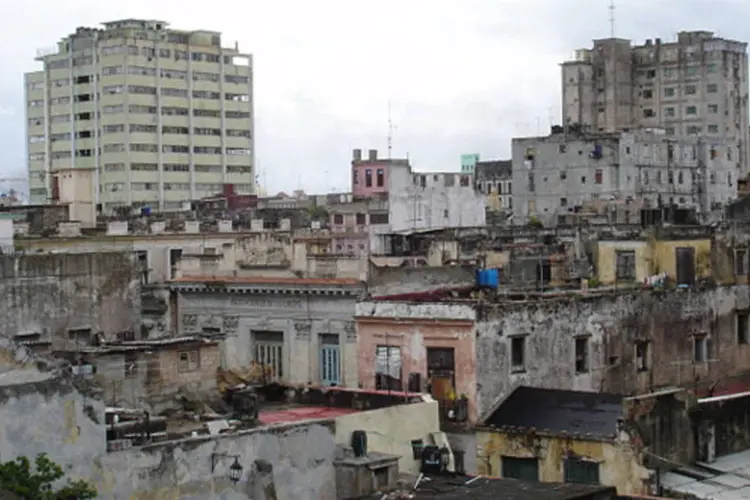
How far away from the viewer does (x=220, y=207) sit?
103 meters

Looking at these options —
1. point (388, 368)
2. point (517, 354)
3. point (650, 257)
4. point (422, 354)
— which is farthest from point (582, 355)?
point (650, 257)

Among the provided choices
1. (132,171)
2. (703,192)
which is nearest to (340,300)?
(703,192)

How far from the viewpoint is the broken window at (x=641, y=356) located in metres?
44.5

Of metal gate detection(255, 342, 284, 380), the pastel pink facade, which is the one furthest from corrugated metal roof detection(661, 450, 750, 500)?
metal gate detection(255, 342, 284, 380)

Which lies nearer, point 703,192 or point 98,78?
point 703,192

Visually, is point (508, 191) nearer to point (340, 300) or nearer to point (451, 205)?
point (451, 205)

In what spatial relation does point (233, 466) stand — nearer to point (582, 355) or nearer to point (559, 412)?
point (559, 412)

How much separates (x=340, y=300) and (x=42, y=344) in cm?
932

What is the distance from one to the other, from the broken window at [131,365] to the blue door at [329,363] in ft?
34.3

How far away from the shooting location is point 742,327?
49.5 m

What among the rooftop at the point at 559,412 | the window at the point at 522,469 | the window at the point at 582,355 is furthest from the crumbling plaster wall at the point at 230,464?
the window at the point at 582,355

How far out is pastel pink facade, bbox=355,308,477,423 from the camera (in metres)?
38.3

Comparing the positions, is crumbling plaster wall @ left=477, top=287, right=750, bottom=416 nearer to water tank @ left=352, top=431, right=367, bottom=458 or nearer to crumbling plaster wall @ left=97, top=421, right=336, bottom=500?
water tank @ left=352, top=431, right=367, bottom=458

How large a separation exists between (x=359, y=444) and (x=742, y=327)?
24.1m
